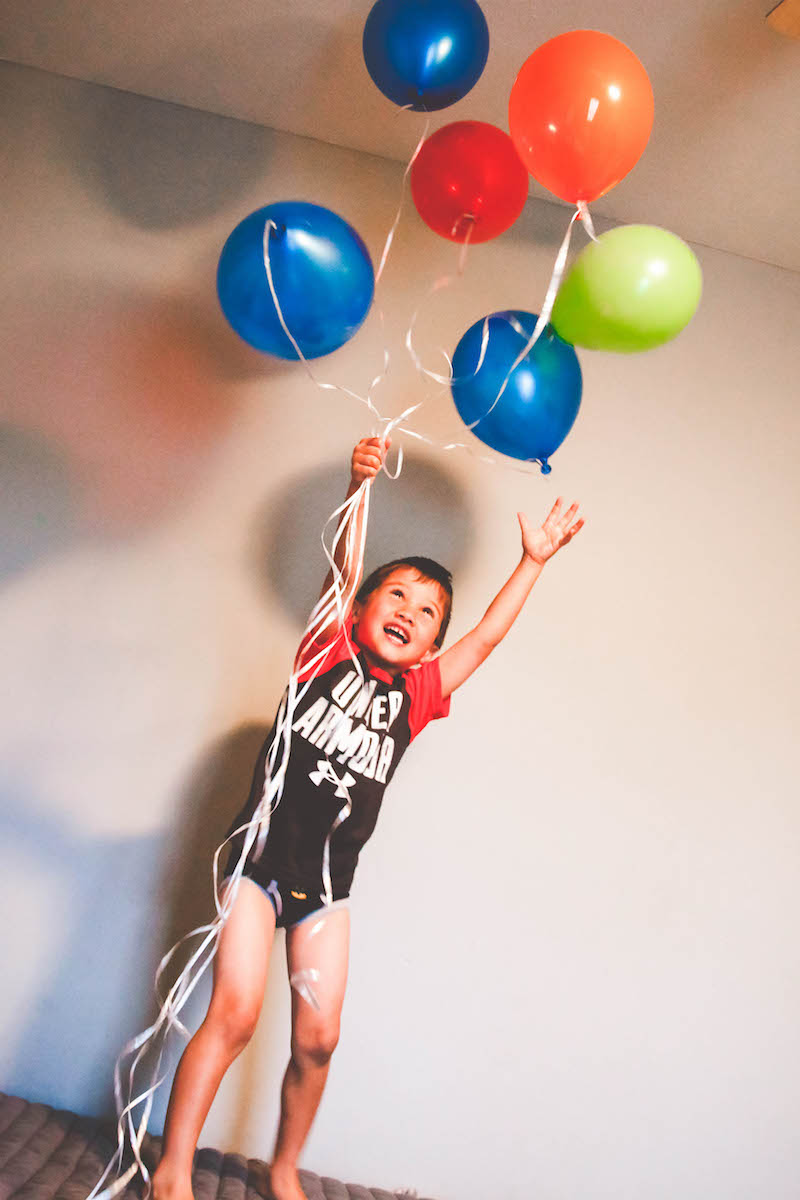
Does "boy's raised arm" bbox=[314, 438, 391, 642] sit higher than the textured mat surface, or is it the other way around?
"boy's raised arm" bbox=[314, 438, 391, 642]

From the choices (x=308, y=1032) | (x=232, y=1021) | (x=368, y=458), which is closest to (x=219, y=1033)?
(x=232, y=1021)

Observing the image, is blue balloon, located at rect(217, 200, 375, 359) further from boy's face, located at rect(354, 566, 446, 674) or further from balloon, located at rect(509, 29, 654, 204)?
boy's face, located at rect(354, 566, 446, 674)

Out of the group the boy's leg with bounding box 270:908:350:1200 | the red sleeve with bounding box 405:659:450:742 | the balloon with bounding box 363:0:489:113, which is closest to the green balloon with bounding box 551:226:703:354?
the balloon with bounding box 363:0:489:113

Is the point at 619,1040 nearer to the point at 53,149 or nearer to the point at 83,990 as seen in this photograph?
the point at 83,990

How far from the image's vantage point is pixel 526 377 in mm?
1397

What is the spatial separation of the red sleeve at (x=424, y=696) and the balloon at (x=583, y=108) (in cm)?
87

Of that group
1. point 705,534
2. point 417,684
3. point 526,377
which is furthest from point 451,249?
point 417,684

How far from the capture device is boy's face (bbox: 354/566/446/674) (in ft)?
5.00

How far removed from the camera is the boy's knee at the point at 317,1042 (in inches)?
54.8

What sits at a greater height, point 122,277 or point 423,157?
point 423,157

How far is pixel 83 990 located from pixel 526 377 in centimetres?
141

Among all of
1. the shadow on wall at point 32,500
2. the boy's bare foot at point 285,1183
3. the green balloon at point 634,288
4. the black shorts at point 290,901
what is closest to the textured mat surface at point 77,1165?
the boy's bare foot at point 285,1183

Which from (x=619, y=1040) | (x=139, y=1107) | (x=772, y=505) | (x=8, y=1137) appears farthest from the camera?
(x=772, y=505)

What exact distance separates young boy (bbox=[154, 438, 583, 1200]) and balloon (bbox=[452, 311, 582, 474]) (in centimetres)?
20
